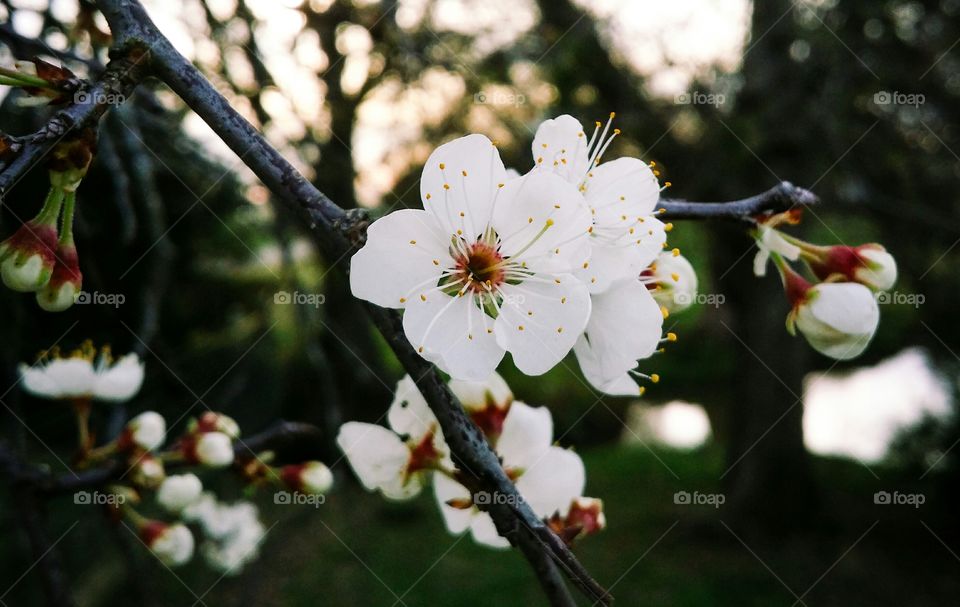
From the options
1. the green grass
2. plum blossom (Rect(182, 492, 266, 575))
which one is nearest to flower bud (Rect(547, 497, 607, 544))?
plum blossom (Rect(182, 492, 266, 575))

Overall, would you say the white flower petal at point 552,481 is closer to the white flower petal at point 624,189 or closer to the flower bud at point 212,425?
the white flower petal at point 624,189

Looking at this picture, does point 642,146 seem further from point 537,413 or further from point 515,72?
point 537,413

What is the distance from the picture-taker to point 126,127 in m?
1.60

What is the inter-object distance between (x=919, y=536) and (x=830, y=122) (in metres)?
2.44

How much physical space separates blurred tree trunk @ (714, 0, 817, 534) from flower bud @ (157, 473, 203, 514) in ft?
12.8

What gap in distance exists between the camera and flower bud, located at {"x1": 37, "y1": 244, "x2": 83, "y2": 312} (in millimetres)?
688

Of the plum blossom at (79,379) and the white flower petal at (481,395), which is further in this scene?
the plum blossom at (79,379)

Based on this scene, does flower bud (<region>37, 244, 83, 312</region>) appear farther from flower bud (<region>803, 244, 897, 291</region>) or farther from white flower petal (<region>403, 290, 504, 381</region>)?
flower bud (<region>803, 244, 897, 291</region>)

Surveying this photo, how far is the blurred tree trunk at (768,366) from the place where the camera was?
175 inches

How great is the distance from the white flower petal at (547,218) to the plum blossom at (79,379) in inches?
34.2

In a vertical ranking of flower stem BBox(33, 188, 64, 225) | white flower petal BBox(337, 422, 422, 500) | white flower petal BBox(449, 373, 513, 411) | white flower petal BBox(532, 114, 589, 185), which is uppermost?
white flower petal BBox(532, 114, 589, 185)

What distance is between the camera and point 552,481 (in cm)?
87

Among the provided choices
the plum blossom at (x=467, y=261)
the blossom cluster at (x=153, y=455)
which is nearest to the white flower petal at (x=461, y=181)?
the plum blossom at (x=467, y=261)

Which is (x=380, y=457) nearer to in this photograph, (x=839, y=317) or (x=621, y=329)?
(x=621, y=329)
